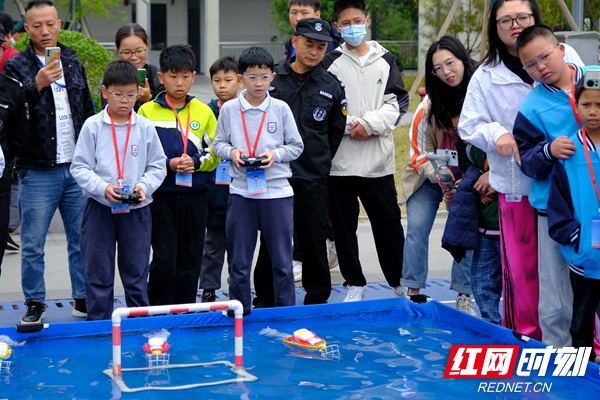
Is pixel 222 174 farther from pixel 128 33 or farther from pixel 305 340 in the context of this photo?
pixel 305 340

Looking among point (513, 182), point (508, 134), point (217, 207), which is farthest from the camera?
point (217, 207)

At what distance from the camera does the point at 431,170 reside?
643 cm

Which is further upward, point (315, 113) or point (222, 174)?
point (315, 113)

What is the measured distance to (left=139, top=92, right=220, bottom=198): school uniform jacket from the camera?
20.7ft

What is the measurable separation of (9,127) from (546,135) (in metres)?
3.50

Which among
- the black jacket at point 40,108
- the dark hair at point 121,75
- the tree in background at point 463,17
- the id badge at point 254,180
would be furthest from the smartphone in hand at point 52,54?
the tree in background at point 463,17

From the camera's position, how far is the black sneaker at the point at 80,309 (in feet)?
21.7

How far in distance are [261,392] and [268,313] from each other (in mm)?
1381

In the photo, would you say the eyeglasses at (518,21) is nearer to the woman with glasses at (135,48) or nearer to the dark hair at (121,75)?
the dark hair at (121,75)

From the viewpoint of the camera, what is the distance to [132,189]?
5.87 metres

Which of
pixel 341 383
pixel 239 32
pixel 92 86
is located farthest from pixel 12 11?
pixel 341 383

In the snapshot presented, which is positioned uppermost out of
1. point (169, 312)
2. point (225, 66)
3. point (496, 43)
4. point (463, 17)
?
point (463, 17)

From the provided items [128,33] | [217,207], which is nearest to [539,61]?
[217,207]

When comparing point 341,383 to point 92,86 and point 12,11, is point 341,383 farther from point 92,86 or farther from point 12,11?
point 12,11
